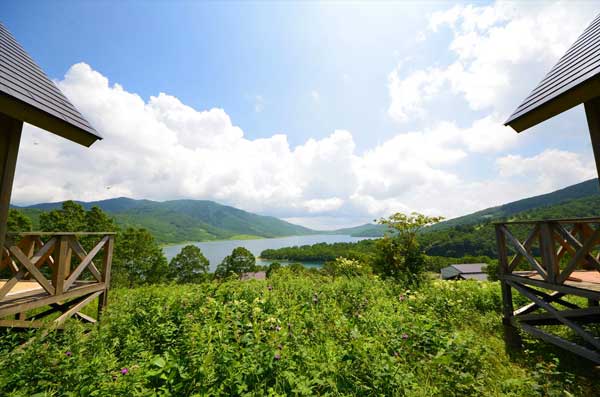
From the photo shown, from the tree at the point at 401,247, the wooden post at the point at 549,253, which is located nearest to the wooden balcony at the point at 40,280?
the wooden post at the point at 549,253

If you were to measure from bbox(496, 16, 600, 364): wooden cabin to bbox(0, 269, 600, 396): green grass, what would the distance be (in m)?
0.60

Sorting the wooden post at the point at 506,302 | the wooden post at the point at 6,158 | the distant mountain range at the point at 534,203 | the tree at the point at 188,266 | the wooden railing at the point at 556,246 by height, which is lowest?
the tree at the point at 188,266

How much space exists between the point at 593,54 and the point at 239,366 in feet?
22.9

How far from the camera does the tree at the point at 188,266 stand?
3800 cm

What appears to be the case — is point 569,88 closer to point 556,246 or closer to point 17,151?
point 556,246

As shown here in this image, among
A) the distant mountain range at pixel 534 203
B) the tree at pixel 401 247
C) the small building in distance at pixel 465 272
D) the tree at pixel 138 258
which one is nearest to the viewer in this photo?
the tree at pixel 401 247

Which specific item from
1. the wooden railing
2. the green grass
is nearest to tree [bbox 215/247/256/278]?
the green grass

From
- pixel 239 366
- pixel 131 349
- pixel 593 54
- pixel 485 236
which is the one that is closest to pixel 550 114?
pixel 593 54

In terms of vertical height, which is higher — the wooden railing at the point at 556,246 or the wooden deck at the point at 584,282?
the wooden railing at the point at 556,246

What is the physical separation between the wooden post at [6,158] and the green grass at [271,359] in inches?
71.0

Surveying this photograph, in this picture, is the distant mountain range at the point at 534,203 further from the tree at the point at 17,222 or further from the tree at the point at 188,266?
the tree at the point at 17,222

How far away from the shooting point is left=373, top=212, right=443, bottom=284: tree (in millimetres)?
11234

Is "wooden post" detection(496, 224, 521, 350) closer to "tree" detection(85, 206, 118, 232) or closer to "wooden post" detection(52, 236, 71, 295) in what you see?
"wooden post" detection(52, 236, 71, 295)

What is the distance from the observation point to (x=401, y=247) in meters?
11.5
